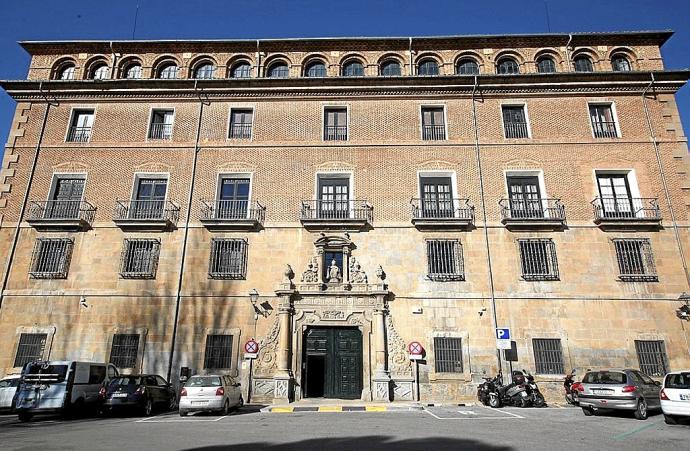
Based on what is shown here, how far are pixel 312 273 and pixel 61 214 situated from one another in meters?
12.1

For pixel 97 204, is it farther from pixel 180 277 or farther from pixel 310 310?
pixel 310 310

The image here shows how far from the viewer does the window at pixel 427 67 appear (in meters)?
22.4

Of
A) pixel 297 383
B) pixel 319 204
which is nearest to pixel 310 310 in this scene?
pixel 297 383

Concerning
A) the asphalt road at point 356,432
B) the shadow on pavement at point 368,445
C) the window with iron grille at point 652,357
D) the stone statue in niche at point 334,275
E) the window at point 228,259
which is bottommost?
the asphalt road at point 356,432

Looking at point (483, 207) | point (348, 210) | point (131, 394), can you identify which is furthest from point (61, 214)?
point (483, 207)

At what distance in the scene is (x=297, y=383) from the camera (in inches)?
686

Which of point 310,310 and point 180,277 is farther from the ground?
point 180,277

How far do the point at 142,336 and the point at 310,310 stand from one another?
7179 millimetres

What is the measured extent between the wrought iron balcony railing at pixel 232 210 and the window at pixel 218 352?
5.18 meters

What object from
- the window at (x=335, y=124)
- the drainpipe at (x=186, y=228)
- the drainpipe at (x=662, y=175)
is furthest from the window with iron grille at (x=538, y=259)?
the drainpipe at (x=186, y=228)

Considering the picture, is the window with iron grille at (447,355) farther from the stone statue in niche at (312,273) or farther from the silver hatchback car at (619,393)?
the stone statue in niche at (312,273)

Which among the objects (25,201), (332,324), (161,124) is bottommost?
(332,324)

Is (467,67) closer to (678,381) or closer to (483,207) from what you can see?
(483,207)

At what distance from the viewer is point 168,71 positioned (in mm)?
22891
